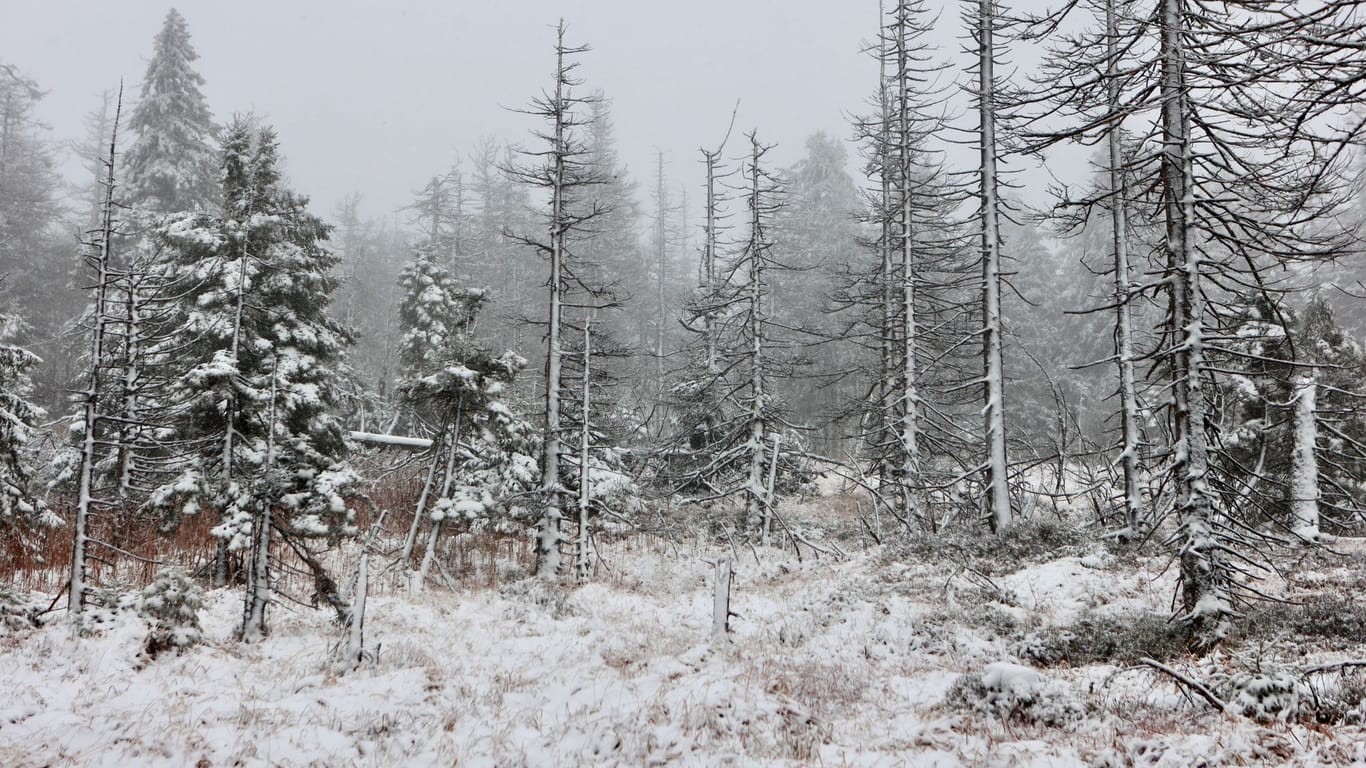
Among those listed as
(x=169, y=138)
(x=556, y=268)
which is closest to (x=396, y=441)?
(x=556, y=268)

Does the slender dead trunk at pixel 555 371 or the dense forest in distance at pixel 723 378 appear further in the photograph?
the slender dead trunk at pixel 555 371

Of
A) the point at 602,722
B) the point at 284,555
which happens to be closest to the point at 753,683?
the point at 602,722

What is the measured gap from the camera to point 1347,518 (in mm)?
15625

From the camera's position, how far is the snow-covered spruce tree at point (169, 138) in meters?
25.8

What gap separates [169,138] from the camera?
85.2ft

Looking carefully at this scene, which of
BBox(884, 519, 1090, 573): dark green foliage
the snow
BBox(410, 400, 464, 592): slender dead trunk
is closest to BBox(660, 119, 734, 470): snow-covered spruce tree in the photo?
BBox(884, 519, 1090, 573): dark green foliage

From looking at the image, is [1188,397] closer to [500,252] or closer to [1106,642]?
[1106,642]

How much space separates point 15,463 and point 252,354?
4.08 m

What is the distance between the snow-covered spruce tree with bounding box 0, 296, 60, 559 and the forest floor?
12.9 ft

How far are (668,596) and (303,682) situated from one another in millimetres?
7228

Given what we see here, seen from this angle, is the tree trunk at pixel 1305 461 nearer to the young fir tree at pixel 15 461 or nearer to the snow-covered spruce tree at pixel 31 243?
the young fir tree at pixel 15 461

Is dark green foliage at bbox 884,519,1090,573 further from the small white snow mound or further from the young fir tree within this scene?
the young fir tree

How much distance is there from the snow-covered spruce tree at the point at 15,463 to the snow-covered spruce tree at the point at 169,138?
653 inches

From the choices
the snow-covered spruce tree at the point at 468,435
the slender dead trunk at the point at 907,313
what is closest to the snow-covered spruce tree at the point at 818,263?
the slender dead trunk at the point at 907,313
